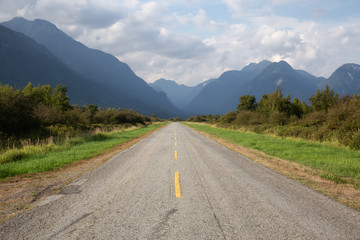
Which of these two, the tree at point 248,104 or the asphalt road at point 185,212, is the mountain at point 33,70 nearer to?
the tree at point 248,104

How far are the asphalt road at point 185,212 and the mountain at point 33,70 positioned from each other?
159m

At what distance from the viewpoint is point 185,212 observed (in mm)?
4027

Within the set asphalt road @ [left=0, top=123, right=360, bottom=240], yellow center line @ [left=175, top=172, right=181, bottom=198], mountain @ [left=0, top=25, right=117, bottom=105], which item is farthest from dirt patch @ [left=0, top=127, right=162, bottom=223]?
mountain @ [left=0, top=25, right=117, bottom=105]

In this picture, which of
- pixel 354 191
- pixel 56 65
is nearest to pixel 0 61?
pixel 56 65

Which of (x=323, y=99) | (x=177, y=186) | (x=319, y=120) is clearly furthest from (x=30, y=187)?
(x=323, y=99)

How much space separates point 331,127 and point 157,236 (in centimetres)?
1897

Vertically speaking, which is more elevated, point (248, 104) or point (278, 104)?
point (248, 104)

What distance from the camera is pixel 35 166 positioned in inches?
320

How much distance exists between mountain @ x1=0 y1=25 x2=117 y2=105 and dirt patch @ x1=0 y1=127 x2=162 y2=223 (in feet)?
512

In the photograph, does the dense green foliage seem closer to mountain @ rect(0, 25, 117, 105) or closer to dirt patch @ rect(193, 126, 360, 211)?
dirt patch @ rect(193, 126, 360, 211)

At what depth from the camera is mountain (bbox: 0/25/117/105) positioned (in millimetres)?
137250

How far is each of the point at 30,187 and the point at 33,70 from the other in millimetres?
186540

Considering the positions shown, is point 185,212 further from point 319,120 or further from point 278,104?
point 278,104

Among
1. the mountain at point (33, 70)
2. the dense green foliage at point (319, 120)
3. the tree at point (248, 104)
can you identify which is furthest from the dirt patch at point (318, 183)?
the mountain at point (33, 70)
